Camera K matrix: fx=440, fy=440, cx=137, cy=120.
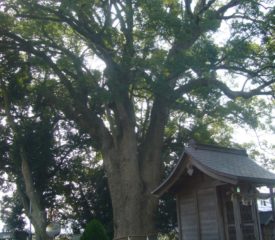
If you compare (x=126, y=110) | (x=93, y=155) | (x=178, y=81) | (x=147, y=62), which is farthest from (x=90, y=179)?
(x=147, y=62)

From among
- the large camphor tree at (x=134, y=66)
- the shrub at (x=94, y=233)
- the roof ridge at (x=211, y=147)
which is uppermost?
the large camphor tree at (x=134, y=66)

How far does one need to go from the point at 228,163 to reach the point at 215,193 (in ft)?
4.00

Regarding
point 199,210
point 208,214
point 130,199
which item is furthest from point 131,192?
point 208,214

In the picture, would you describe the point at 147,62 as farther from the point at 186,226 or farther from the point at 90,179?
the point at 90,179

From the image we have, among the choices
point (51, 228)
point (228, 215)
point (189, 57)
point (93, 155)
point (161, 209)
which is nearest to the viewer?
point (228, 215)

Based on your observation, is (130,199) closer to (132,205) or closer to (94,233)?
(132,205)

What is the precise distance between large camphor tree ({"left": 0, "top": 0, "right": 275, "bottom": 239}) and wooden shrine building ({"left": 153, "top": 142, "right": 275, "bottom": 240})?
392cm

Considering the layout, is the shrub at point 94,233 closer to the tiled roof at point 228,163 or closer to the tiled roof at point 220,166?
the tiled roof at point 220,166

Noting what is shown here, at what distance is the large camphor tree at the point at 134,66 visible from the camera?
16031 mm

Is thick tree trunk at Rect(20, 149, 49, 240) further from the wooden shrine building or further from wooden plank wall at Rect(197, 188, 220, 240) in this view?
wooden plank wall at Rect(197, 188, 220, 240)

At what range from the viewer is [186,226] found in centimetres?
1361

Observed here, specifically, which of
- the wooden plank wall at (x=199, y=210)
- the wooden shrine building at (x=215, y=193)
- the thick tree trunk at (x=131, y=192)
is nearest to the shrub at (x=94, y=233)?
the thick tree trunk at (x=131, y=192)

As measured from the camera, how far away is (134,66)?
1622cm

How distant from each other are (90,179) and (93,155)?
6.66ft
